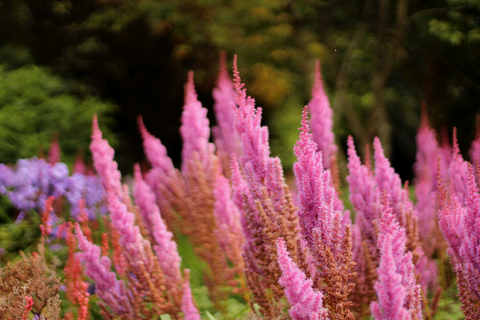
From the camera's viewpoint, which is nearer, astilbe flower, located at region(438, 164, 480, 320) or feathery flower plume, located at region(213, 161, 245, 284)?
astilbe flower, located at region(438, 164, 480, 320)

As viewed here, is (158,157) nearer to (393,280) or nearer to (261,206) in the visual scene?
(261,206)

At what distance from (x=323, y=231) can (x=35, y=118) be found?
23.5 feet

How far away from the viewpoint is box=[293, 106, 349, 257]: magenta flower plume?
1.69m

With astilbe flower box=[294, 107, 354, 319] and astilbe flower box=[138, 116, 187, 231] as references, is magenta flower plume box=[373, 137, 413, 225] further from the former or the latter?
astilbe flower box=[138, 116, 187, 231]

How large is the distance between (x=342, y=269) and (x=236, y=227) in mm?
974

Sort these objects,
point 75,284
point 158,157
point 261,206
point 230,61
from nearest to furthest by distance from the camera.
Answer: point 261,206 < point 75,284 < point 158,157 < point 230,61

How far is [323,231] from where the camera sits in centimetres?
169

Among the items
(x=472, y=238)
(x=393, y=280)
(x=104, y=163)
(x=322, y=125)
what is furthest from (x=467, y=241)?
(x=104, y=163)

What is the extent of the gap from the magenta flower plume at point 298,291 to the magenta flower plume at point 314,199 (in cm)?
21

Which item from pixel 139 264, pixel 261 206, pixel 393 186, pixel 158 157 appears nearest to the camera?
pixel 261 206

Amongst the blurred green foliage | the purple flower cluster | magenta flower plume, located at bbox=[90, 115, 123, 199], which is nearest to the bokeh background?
the blurred green foliage

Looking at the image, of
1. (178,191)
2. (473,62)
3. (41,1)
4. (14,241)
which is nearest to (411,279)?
(178,191)

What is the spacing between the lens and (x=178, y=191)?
3.50 m

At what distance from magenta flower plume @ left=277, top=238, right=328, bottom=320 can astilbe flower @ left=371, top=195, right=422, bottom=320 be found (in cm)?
21
